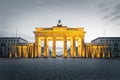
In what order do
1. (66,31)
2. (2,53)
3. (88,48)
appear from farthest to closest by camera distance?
(2,53)
(88,48)
(66,31)

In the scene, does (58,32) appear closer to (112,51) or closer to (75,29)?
(75,29)

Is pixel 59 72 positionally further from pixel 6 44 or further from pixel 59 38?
pixel 6 44

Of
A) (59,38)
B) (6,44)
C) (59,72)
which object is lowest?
(59,72)

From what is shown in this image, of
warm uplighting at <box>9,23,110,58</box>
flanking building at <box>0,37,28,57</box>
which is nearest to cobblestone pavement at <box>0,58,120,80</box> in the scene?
Answer: warm uplighting at <box>9,23,110,58</box>

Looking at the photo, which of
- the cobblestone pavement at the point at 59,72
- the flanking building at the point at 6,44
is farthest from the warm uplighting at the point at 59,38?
the cobblestone pavement at the point at 59,72

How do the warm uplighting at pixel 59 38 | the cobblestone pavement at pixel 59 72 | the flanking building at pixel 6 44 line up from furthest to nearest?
the flanking building at pixel 6 44 → the warm uplighting at pixel 59 38 → the cobblestone pavement at pixel 59 72

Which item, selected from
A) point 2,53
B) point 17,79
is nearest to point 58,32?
point 2,53

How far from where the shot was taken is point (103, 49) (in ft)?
→ 531

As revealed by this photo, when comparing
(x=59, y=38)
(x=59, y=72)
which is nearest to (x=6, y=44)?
(x=59, y=38)

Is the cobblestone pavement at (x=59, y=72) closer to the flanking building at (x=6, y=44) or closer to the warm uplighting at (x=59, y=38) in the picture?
the warm uplighting at (x=59, y=38)

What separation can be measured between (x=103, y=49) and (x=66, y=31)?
2796 centimetres

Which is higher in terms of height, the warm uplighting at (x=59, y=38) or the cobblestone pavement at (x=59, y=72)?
the warm uplighting at (x=59, y=38)

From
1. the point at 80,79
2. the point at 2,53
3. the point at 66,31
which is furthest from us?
the point at 2,53

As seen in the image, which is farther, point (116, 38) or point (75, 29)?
point (116, 38)
